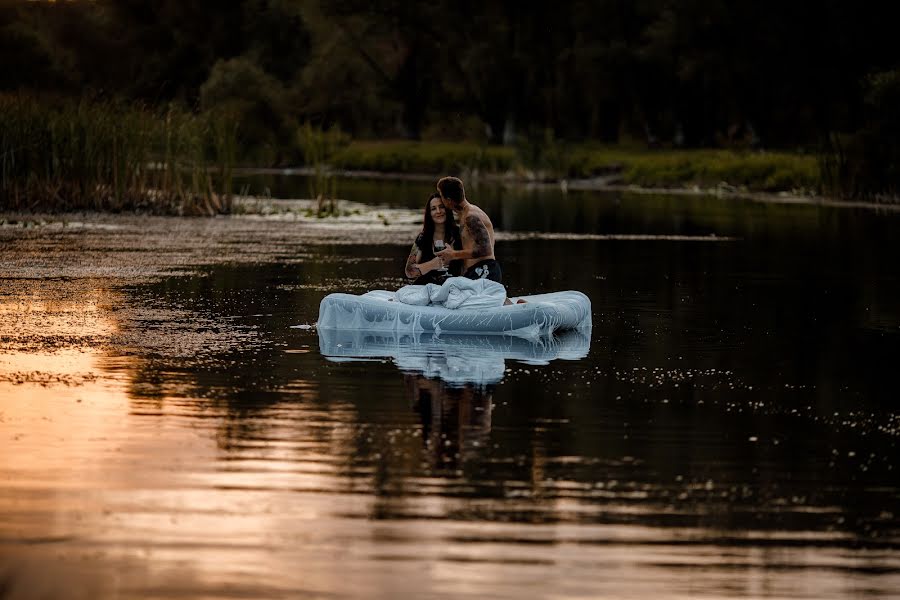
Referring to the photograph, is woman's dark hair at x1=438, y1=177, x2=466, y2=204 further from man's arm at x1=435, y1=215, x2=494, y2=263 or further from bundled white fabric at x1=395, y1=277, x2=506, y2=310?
bundled white fabric at x1=395, y1=277, x2=506, y2=310

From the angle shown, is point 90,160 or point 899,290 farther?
point 90,160

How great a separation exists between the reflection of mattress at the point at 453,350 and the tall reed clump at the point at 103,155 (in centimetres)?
1851

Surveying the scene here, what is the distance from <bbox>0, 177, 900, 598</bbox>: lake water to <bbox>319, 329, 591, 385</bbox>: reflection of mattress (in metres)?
0.06

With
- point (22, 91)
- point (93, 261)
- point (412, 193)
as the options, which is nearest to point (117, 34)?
point (412, 193)

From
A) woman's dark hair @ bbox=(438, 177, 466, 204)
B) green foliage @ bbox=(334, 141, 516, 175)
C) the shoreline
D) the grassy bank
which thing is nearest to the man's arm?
woman's dark hair @ bbox=(438, 177, 466, 204)

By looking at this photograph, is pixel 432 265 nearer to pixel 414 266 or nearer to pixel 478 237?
pixel 414 266

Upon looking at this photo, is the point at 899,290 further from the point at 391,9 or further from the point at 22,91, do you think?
the point at 391,9

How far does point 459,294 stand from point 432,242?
1074mm

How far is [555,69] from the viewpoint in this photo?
7644cm

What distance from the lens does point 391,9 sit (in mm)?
81750

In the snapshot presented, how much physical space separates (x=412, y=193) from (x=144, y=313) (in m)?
40.8

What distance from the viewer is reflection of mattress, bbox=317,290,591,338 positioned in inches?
611

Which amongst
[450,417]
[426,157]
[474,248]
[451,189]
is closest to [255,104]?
[426,157]

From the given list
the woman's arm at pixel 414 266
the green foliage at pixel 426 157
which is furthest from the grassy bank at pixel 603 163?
the woman's arm at pixel 414 266
